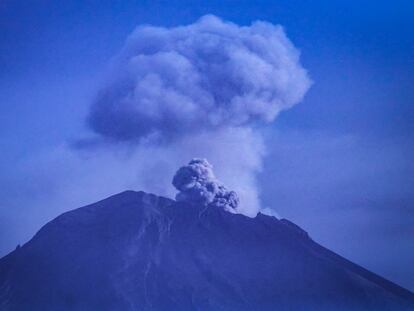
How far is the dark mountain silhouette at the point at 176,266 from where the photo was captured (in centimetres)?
4569

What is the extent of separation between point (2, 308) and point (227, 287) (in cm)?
1668

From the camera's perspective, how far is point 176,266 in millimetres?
49438

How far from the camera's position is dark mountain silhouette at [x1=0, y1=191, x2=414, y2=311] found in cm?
4569

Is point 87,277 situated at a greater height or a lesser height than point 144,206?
lesser

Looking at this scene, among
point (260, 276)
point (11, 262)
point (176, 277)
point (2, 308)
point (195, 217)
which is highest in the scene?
point (195, 217)

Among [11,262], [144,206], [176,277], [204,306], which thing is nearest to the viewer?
[204,306]

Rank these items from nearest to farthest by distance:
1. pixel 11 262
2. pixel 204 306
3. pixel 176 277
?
pixel 204 306
pixel 176 277
pixel 11 262

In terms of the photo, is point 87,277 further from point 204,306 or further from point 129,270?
point 204,306

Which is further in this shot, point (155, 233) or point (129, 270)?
point (155, 233)

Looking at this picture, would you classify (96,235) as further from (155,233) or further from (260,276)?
(260,276)

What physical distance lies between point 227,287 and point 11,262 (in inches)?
720

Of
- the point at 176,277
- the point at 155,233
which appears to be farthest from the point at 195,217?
the point at 176,277

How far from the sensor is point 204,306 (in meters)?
44.7

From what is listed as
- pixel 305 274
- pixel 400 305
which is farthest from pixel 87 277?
pixel 400 305
